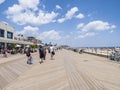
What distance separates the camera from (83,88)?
7184 millimetres

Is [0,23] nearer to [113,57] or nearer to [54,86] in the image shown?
[113,57]

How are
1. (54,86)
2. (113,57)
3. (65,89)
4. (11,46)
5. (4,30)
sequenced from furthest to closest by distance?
(4,30), (11,46), (113,57), (54,86), (65,89)

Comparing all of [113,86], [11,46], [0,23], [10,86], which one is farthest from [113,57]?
[0,23]

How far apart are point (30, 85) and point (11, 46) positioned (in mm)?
41247

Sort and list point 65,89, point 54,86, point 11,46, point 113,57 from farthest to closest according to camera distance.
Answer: point 11,46
point 113,57
point 54,86
point 65,89

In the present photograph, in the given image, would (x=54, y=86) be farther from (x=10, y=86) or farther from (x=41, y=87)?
(x=10, y=86)

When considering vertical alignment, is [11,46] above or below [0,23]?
below

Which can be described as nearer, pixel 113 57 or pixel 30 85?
pixel 30 85

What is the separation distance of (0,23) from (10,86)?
1742 inches

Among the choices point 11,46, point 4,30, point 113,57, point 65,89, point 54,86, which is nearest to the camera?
point 65,89

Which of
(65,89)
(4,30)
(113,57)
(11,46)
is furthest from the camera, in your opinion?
(4,30)

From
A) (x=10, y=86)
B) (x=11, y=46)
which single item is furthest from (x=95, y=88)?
(x=11, y=46)

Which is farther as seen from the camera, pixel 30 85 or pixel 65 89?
pixel 30 85

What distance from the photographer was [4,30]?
52.0 metres
